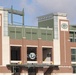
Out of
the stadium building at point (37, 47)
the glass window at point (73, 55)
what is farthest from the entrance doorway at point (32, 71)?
the glass window at point (73, 55)

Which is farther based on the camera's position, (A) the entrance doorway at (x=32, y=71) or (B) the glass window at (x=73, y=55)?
(B) the glass window at (x=73, y=55)

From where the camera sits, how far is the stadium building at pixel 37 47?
299 ft

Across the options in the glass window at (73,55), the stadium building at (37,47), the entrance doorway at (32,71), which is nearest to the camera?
the stadium building at (37,47)

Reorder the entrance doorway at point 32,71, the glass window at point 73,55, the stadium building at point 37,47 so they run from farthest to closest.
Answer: the glass window at point 73,55
the entrance doorway at point 32,71
the stadium building at point 37,47

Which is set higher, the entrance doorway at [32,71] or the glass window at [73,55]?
the glass window at [73,55]

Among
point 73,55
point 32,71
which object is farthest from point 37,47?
point 73,55

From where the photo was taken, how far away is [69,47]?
100 metres

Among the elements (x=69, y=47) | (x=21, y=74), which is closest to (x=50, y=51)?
(x=69, y=47)

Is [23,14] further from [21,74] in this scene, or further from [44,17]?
[21,74]

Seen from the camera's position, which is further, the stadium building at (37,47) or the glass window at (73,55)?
the glass window at (73,55)

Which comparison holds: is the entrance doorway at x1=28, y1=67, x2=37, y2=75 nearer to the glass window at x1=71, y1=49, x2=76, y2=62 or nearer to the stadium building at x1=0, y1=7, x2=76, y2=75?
the stadium building at x1=0, y1=7, x2=76, y2=75

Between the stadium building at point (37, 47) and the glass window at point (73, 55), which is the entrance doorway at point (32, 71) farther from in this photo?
the glass window at point (73, 55)

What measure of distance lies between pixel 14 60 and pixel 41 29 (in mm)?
11507

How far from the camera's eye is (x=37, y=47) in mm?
95562
